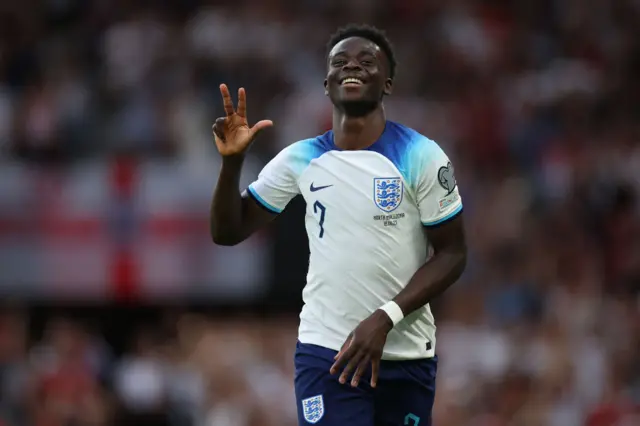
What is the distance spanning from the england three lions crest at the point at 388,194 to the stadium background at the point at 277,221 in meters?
5.01

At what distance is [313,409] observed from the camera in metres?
4.97

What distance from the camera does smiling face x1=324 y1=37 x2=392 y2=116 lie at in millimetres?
5047

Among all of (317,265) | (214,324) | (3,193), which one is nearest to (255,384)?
(214,324)

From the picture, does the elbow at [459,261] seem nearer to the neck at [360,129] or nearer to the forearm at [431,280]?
A: the forearm at [431,280]

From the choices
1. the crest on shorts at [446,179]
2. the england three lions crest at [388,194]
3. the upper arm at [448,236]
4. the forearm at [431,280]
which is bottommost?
the forearm at [431,280]

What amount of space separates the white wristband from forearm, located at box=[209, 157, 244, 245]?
0.77 metres

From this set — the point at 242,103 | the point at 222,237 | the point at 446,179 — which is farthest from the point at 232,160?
the point at 446,179

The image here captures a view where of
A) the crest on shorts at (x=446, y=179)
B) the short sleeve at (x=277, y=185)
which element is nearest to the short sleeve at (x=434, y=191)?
the crest on shorts at (x=446, y=179)

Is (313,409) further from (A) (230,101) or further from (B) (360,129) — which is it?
(A) (230,101)

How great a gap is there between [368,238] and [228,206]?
2.03ft

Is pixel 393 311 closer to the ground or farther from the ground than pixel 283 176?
closer to the ground

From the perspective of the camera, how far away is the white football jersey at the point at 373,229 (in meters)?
4.99

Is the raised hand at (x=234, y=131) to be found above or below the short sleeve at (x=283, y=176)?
above

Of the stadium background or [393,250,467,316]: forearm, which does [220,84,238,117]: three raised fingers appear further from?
the stadium background
